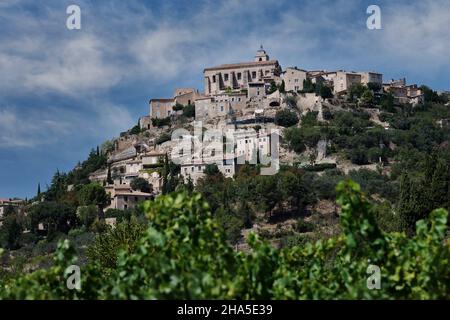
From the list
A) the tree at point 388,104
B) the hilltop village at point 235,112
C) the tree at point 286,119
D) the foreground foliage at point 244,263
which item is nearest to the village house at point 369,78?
the hilltop village at point 235,112

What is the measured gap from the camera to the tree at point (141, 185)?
7438 centimetres

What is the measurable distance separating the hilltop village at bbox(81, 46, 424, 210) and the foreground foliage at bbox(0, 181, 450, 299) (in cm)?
6101

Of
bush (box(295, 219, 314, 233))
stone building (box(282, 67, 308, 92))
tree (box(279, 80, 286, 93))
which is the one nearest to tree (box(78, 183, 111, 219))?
bush (box(295, 219, 314, 233))

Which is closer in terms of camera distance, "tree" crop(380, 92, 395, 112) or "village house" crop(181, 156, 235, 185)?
"village house" crop(181, 156, 235, 185)

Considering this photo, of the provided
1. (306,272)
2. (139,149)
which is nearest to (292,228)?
(139,149)

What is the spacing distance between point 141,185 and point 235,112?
56.5 feet

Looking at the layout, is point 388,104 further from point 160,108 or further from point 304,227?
point 304,227

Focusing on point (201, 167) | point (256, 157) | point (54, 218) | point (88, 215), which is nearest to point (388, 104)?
point (256, 157)

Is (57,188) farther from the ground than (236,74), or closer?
closer

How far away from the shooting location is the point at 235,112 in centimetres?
8631

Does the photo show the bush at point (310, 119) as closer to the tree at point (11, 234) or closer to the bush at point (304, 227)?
the bush at point (304, 227)

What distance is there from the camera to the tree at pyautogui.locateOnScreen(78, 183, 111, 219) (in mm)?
69750

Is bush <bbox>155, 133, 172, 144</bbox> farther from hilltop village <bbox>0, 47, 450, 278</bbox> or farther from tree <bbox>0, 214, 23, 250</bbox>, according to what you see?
tree <bbox>0, 214, 23, 250</bbox>
